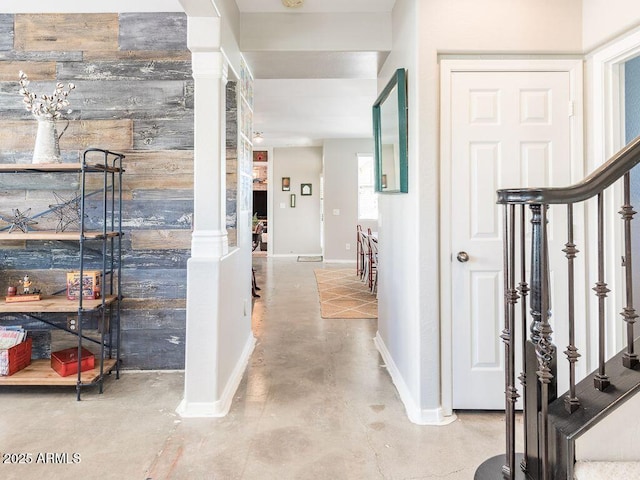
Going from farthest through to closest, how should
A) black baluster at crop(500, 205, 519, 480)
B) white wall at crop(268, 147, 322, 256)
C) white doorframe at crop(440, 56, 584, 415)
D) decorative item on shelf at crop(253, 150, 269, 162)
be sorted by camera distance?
decorative item on shelf at crop(253, 150, 269, 162) < white wall at crop(268, 147, 322, 256) < white doorframe at crop(440, 56, 584, 415) < black baluster at crop(500, 205, 519, 480)

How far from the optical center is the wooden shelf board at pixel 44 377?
2.52 m

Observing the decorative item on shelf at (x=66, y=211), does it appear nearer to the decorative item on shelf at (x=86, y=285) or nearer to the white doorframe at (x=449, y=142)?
the decorative item on shelf at (x=86, y=285)

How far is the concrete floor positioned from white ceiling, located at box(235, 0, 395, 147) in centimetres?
232

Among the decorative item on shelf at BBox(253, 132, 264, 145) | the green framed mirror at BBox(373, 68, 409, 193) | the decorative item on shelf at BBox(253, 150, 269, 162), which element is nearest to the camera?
the green framed mirror at BBox(373, 68, 409, 193)

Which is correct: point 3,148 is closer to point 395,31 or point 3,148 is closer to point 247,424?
point 247,424

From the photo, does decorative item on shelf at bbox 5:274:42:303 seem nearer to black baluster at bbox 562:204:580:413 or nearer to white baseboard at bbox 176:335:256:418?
white baseboard at bbox 176:335:256:418

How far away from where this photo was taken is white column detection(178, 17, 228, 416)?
90.6 inches

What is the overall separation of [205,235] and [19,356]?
61.7 inches

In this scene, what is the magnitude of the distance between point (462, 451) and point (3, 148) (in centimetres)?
350

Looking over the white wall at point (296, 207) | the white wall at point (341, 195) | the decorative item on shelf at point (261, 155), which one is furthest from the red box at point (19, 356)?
the decorative item on shelf at point (261, 155)

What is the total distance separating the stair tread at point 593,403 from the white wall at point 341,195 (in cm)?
748

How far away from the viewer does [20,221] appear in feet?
9.36

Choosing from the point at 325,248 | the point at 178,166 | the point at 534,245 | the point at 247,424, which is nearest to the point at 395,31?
the point at 178,166

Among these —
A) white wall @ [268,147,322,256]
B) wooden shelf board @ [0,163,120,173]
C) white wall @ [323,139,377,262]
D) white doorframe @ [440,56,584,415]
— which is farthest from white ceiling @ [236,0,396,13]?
white wall @ [268,147,322,256]
